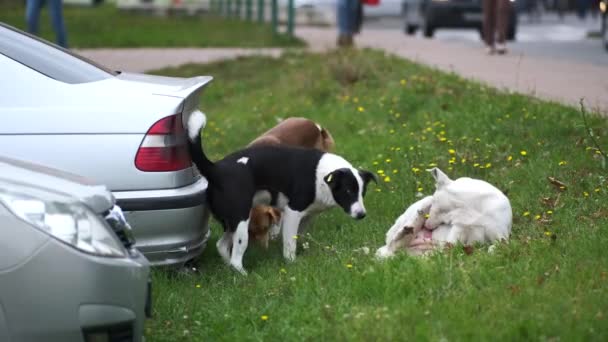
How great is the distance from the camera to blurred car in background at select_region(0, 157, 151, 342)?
15.0 feet

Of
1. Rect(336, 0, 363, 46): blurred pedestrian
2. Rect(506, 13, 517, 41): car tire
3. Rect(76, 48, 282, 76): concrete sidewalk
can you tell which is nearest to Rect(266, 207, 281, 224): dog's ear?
Rect(76, 48, 282, 76): concrete sidewalk

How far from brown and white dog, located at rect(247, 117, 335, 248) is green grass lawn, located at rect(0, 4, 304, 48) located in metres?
11.8

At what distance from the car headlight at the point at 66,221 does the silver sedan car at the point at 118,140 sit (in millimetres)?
1494

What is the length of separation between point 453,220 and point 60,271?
2.91 m

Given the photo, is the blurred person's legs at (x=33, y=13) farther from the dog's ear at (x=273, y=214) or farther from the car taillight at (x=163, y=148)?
the car taillight at (x=163, y=148)

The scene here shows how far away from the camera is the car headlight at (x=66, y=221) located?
15.2 ft

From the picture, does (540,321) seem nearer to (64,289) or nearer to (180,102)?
(64,289)

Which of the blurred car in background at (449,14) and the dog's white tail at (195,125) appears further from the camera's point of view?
the blurred car in background at (449,14)

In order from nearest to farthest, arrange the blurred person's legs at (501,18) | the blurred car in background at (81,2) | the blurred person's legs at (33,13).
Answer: the blurred person's legs at (33,13) → the blurred person's legs at (501,18) → the blurred car in background at (81,2)

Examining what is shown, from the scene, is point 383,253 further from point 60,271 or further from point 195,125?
point 60,271

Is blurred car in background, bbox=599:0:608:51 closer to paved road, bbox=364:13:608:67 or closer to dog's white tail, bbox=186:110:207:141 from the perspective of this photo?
paved road, bbox=364:13:608:67

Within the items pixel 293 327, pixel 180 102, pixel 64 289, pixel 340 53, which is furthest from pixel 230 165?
pixel 340 53

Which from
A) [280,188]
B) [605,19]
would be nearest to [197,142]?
[280,188]

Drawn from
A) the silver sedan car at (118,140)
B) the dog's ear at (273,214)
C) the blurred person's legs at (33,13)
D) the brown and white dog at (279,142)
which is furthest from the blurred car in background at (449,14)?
the silver sedan car at (118,140)
